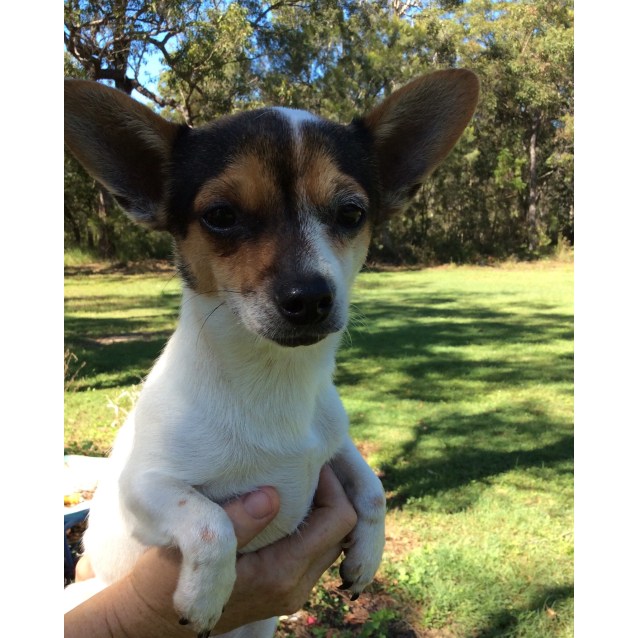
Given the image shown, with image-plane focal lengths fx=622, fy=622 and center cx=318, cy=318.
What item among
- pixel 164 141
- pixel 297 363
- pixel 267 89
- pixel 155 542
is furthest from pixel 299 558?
pixel 267 89

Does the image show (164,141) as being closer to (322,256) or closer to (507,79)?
(322,256)

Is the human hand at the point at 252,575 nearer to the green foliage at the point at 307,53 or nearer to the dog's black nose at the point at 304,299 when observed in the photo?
the dog's black nose at the point at 304,299

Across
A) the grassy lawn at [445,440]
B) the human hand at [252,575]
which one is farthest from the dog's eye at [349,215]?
the human hand at [252,575]

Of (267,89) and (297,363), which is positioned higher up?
(267,89)

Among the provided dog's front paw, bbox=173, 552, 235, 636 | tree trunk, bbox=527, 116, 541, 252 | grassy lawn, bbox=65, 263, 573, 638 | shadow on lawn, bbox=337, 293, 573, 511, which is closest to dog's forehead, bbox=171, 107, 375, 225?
grassy lawn, bbox=65, 263, 573, 638

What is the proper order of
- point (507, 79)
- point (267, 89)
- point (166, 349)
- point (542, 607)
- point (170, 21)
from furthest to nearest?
point (507, 79)
point (267, 89)
point (170, 21)
point (542, 607)
point (166, 349)

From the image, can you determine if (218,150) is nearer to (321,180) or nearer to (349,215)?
(321,180)
